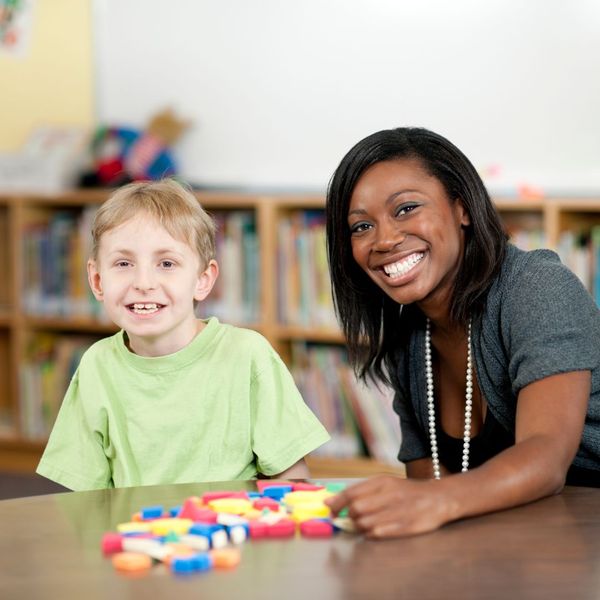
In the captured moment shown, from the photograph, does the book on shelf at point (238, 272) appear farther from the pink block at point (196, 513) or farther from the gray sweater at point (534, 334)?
the pink block at point (196, 513)

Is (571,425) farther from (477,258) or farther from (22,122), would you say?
(22,122)

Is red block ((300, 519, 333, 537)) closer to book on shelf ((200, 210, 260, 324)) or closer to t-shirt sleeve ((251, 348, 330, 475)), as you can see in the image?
t-shirt sleeve ((251, 348, 330, 475))

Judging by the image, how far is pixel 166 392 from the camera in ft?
6.14

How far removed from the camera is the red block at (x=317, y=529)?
1329mm

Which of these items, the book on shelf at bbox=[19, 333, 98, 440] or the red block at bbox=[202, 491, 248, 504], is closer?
the red block at bbox=[202, 491, 248, 504]

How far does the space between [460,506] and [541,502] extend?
163 mm

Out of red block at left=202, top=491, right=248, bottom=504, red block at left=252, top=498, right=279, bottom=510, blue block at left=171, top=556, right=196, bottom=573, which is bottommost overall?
red block at left=202, top=491, right=248, bottom=504

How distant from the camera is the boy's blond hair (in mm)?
1875

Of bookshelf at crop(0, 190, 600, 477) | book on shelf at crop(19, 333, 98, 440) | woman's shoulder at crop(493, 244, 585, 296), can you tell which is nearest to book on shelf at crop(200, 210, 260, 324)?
bookshelf at crop(0, 190, 600, 477)

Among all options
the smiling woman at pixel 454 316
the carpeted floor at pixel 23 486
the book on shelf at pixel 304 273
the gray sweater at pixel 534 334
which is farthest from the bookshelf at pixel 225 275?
the gray sweater at pixel 534 334

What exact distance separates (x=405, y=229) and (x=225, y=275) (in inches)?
93.1

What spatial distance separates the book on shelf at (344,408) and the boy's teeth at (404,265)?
80.3 inches

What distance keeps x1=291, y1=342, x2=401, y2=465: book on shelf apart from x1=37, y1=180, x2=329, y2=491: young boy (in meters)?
2.01

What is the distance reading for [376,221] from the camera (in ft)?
6.01
